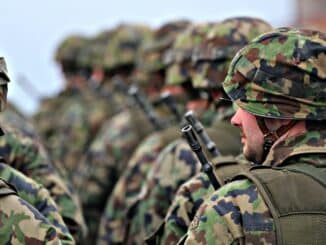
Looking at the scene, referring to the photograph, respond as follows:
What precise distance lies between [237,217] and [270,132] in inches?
17.6

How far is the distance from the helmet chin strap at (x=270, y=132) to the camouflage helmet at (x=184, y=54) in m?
2.73

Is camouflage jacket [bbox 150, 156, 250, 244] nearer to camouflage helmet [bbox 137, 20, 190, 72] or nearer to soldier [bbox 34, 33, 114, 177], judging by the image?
camouflage helmet [bbox 137, 20, 190, 72]

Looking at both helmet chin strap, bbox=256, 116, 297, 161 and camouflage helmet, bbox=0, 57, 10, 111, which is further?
camouflage helmet, bbox=0, 57, 10, 111

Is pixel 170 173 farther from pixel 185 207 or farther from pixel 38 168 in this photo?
pixel 185 207

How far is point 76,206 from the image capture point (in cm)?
557

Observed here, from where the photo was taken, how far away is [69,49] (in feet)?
39.8

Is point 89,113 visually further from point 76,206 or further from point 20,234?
point 20,234

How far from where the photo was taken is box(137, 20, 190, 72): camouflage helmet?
8.27 m

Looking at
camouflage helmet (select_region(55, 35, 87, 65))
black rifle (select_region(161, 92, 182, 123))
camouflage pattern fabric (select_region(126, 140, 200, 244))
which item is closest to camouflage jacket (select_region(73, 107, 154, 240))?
black rifle (select_region(161, 92, 182, 123))

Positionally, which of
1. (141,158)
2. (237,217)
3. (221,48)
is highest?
(237,217)

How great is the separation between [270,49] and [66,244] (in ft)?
4.24

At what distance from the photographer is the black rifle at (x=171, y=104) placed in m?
6.42

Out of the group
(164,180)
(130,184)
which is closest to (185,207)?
(164,180)

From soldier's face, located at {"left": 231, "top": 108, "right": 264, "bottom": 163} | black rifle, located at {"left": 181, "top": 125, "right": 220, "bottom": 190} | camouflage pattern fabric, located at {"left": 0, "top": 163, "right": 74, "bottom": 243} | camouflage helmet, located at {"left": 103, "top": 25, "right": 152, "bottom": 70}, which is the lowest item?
camouflage helmet, located at {"left": 103, "top": 25, "right": 152, "bottom": 70}
